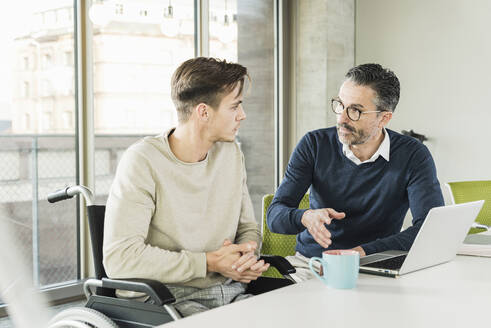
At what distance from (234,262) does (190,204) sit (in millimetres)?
244

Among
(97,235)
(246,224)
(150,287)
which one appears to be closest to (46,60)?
(97,235)

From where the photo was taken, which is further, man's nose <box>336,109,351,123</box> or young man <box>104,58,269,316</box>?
man's nose <box>336,109,351,123</box>

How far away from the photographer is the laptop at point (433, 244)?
1.41 metres

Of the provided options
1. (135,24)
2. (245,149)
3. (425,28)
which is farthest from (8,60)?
(425,28)

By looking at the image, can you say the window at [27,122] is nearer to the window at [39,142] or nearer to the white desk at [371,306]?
the window at [39,142]

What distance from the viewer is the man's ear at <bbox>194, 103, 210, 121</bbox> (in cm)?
174

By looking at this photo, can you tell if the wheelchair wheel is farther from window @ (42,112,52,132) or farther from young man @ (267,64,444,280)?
window @ (42,112,52,132)

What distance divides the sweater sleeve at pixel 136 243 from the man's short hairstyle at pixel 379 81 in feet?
3.17

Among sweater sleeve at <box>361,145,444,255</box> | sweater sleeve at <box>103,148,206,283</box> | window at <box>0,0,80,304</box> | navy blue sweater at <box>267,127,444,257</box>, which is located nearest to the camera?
sweater sleeve at <box>103,148,206,283</box>

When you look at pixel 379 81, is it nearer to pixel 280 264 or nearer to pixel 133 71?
pixel 280 264

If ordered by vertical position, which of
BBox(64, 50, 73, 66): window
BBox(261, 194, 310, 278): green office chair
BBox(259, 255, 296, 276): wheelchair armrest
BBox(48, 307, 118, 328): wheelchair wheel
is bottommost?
BBox(48, 307, 118, 328): wheelchair wheel

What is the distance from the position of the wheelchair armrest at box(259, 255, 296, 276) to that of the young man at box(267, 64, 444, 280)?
0.25 m

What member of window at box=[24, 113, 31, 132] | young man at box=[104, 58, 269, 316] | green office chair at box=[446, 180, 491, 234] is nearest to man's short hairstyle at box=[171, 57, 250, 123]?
young man at box=[104, 58, 269, 316]

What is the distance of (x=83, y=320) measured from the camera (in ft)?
4.85
